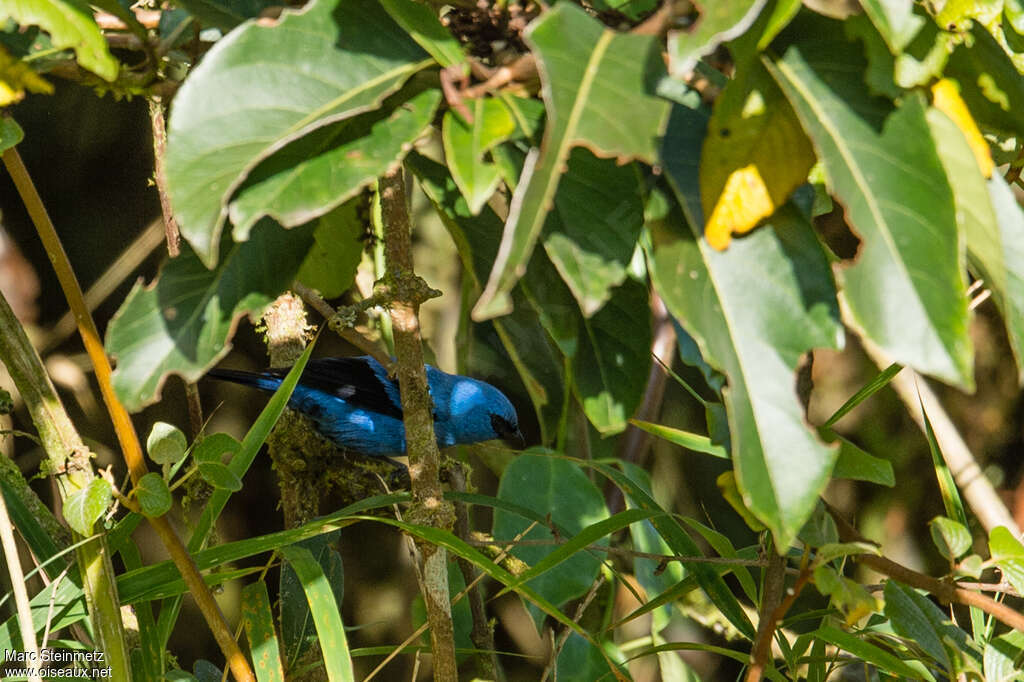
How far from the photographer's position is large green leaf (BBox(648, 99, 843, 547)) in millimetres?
849

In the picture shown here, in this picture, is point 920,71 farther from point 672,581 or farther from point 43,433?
point 672,581

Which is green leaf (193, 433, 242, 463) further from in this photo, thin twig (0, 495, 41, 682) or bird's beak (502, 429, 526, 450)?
bird's beak (502, 429, 526, 450)

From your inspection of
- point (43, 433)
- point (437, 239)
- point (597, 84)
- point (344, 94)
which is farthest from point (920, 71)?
point (437, 239)

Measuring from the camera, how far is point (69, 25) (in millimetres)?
965

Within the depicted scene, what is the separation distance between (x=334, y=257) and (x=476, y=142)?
1.09 m

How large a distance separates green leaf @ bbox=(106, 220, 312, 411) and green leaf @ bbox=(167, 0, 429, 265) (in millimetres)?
175

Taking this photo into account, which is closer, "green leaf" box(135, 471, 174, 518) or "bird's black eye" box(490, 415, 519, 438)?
"green leaf" box(135, 471, 174, 518)

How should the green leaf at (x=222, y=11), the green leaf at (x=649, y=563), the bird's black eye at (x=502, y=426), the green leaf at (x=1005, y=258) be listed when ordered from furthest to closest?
the bird's black eye at (x=502, y=426)
the green leaf at (x=649, y=563)
the green leaf at (x=222, y=11)
the green leaf at (x=1005, y=258)

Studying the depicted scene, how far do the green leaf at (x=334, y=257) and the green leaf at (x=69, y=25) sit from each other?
823 mm

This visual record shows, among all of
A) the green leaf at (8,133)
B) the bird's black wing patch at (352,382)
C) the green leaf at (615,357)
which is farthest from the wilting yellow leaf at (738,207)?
the bird's black wing patch at (352,382)

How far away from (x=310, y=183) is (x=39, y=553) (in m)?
0.98

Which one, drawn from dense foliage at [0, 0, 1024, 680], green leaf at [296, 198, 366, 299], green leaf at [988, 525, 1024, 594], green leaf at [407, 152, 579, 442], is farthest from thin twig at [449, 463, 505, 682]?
green leaf at [988, 525, 1024, 594]

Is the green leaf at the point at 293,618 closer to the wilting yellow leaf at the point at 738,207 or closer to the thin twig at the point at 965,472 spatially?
the wilting yellow leaf at the point at 738,207

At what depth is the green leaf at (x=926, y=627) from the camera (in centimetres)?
135
